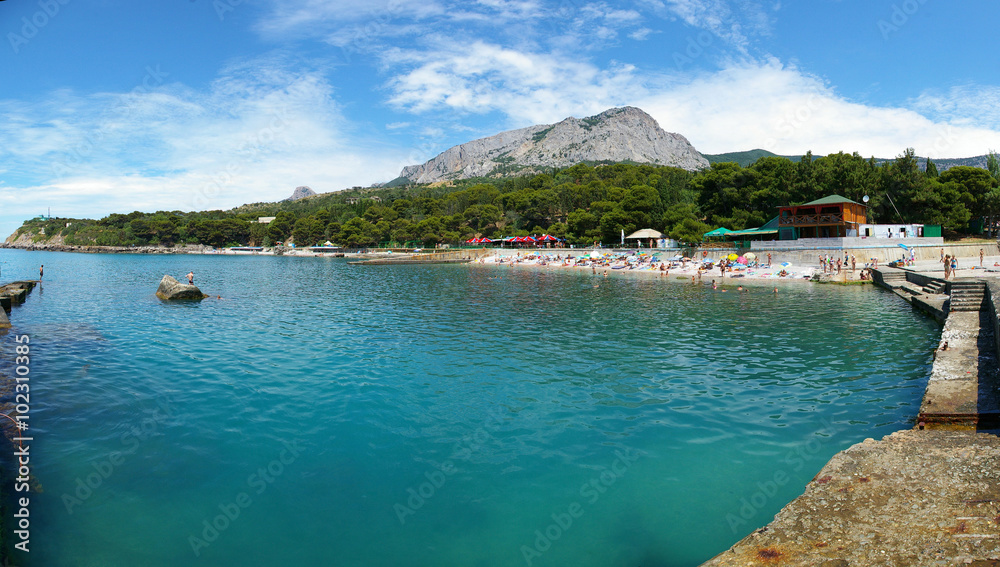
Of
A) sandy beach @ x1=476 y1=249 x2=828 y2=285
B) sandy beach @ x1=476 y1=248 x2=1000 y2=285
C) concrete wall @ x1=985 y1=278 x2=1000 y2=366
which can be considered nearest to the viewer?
concrete wall @ x1=985 y1=278 x2=1000 y2=366

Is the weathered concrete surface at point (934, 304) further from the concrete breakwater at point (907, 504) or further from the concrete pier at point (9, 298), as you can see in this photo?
the concrete pier at point (9, 298)

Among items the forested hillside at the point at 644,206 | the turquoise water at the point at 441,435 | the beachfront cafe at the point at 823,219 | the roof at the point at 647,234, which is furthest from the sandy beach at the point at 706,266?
the turquoise water at the point at 441,435

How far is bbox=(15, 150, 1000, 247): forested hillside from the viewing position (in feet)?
188

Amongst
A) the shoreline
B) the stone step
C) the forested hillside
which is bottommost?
the stone step

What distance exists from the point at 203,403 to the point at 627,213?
2741 inches

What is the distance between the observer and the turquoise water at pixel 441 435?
659 centimetres

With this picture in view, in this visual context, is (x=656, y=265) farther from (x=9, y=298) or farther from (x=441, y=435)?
(x=9, y=298)

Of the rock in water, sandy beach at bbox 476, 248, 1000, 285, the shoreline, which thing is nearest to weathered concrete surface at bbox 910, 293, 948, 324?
sandy beach at bbox 476, 248, 1000, 285

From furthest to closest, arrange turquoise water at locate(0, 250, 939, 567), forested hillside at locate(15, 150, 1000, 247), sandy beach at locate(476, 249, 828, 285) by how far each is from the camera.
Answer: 1. forested hillside at locate(15, 150, 1000, 247)
2. sandy beach at locate(476, 249, 828, 285)
3. turquoise water at locate(0, 250, 939, 567)

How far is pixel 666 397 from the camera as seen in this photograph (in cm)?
1178

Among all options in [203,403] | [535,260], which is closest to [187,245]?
[535,260]

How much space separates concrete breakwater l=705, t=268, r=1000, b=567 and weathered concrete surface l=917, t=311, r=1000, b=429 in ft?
0.08

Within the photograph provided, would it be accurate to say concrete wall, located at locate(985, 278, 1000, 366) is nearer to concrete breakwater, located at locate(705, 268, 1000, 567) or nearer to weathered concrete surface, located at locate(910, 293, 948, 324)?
weathered concrete surface, located at locate(910, 293, 948, 324)

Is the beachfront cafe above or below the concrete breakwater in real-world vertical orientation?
above
